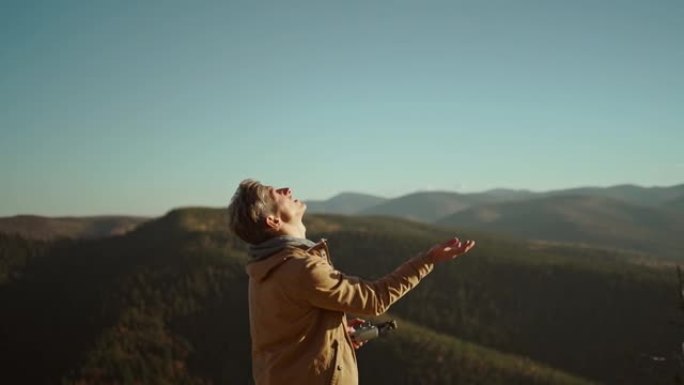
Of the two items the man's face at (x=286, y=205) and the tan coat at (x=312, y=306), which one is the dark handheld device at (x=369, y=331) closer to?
the tan coat at (x=312, y=306)

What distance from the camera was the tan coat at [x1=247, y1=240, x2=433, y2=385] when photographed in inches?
163

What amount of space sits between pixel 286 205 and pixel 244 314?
286 ft

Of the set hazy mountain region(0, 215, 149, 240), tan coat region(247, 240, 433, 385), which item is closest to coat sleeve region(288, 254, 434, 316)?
tan coat region(247, 240, 433, 385)

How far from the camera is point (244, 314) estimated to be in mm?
88938

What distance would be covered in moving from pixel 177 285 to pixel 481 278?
53.9 m

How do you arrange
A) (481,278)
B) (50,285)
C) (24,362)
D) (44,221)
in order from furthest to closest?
(44,221)
(481,278)
(50,285)
(24,362)

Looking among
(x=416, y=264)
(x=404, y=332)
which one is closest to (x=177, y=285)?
(x=404, y=332)

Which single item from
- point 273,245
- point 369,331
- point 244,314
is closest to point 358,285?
point 273,245

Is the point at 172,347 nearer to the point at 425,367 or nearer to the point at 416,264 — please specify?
the point at 425,367

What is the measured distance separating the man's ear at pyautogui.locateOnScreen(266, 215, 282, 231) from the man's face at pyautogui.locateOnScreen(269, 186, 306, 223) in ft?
0.19

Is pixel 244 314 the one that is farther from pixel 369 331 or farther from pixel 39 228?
pixel 39 228

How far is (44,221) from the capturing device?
579ft

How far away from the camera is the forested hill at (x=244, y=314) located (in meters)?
75.5

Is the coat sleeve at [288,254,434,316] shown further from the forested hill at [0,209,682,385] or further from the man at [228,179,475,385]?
the forested hill at [0,209,682,385]
